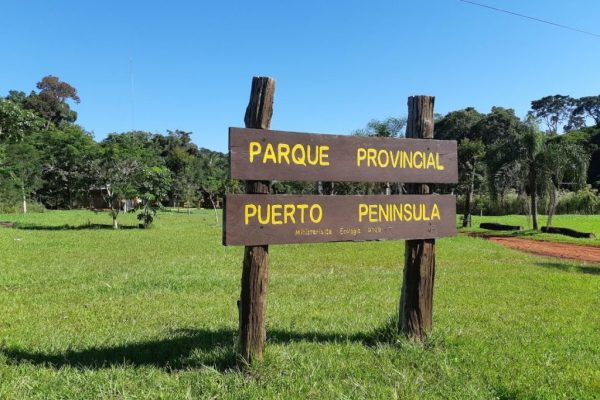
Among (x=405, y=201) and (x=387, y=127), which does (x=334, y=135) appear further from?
(x=387, y=127)

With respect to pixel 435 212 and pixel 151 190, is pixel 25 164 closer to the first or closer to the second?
pixel 151 190

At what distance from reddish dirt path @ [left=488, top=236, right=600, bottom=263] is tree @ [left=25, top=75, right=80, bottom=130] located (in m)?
63.8

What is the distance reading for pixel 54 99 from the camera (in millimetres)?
68500

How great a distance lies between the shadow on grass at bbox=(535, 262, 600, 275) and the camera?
11.6 metres

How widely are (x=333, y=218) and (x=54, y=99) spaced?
73862 mm

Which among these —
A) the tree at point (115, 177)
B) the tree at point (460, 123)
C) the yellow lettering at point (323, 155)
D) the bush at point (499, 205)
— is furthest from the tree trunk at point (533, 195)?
the tree at point (460, 123)

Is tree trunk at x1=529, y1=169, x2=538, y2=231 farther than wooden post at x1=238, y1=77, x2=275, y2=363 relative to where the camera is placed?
Yes

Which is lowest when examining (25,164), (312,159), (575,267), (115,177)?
(575,267)

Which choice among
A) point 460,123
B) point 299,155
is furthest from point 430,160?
point 460,123

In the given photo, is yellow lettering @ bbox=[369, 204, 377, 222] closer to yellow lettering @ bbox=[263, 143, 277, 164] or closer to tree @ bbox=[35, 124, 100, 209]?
yellow lettering @ bbox=[263, 143, 277, 164]

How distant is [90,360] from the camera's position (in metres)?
4.36

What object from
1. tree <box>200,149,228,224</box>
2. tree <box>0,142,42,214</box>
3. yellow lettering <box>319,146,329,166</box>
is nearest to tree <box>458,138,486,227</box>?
tree <box>200,149,228,224</box>

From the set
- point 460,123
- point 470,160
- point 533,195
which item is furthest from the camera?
point 460,123

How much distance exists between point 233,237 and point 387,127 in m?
34.6
